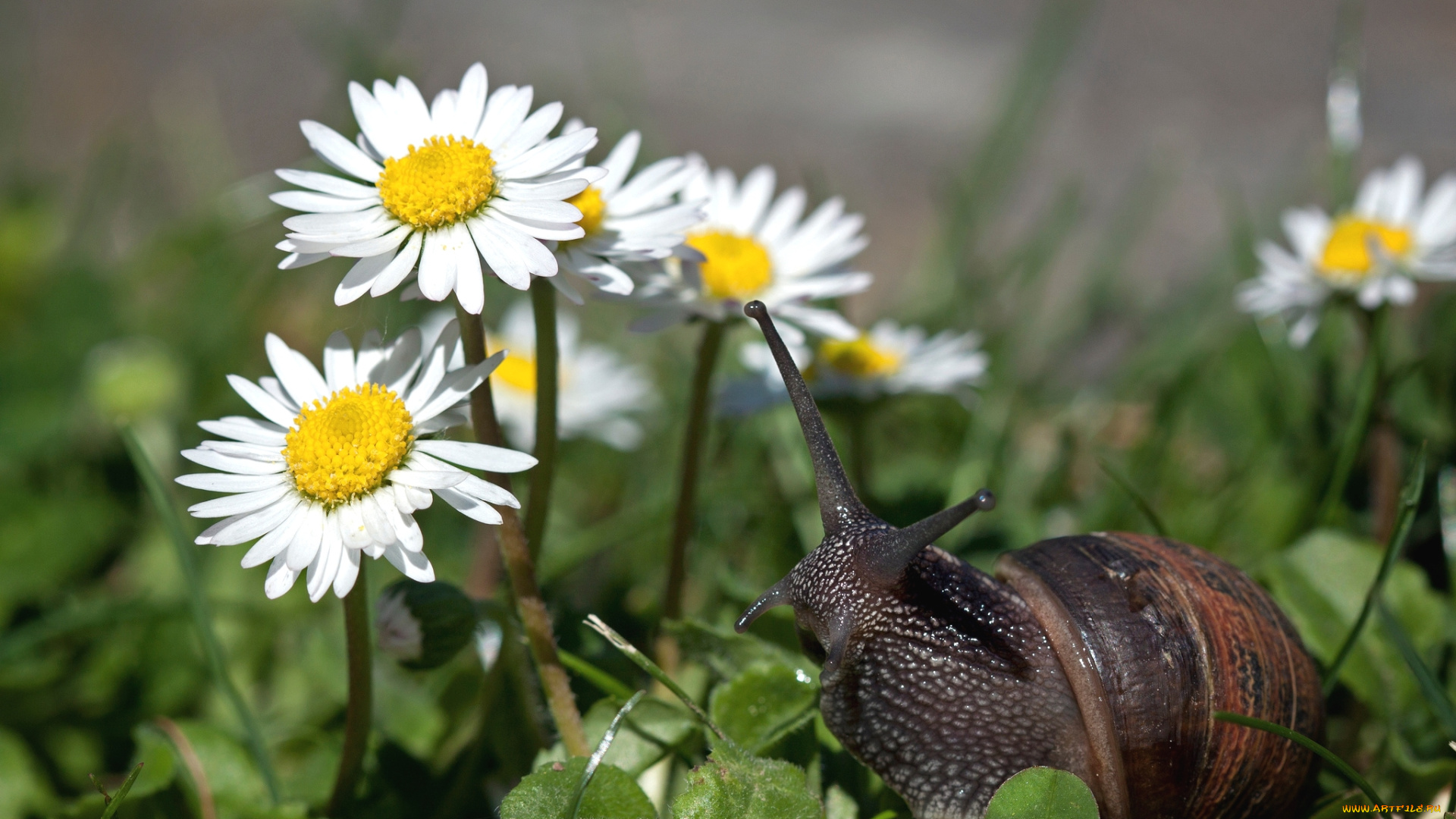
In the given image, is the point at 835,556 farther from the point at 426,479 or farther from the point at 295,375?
the point at 295,375

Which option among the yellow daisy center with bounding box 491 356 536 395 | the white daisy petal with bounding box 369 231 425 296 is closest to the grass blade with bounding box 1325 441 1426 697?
the white daisy petal with bounding box 369 231 425 296

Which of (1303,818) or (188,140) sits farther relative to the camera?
(188,140)

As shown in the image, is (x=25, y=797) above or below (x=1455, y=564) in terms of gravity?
below

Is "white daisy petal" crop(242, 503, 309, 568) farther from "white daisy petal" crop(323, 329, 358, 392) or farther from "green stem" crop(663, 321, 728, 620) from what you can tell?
"green stem" crop(663, 321, 728, 620)

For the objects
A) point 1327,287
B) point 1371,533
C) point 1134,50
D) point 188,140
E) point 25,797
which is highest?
point 1134,50

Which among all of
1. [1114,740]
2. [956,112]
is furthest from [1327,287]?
[956,112]

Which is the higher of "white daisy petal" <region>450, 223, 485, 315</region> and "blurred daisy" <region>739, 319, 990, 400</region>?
"white daisy petal" <region>450, 223, 485, 315</region>

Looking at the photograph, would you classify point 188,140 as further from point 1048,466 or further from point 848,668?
point 848,668

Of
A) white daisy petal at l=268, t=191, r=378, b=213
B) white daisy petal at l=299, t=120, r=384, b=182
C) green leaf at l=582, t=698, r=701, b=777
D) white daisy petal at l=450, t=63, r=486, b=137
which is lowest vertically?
green leaf at l=582, t=698, r=701, b=777
